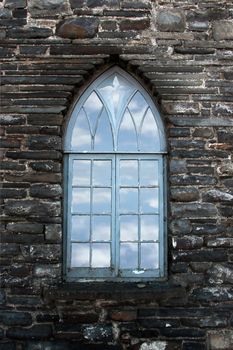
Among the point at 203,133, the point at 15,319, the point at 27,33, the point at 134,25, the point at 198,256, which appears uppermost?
the point at 134,25

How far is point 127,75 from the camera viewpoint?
6.27m

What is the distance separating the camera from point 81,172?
612cm

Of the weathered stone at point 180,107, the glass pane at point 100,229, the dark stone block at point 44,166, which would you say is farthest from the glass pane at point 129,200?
the weathered stone at point 180,107

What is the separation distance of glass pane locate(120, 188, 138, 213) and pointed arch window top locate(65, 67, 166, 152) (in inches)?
19.9

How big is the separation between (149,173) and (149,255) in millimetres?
992

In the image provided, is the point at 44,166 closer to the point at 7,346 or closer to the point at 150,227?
the point at 150,227

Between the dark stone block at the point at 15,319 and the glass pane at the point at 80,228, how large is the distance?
1.04 meters

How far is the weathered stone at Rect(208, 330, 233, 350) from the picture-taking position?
567cm

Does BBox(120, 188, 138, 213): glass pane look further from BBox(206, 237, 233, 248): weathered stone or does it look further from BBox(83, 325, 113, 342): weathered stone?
BBox(83, 325, 113, 342): weathered stone

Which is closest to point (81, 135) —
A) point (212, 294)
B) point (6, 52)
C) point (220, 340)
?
point (6, 52)

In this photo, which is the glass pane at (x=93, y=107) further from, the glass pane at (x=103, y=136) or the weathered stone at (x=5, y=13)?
the weathered stone at (x=5, y=13)

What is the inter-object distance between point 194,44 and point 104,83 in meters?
1.20

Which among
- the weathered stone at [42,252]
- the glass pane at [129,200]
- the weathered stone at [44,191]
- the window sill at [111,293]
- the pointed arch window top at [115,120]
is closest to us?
the window sill at [111,293]

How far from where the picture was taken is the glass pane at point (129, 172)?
6.12m
